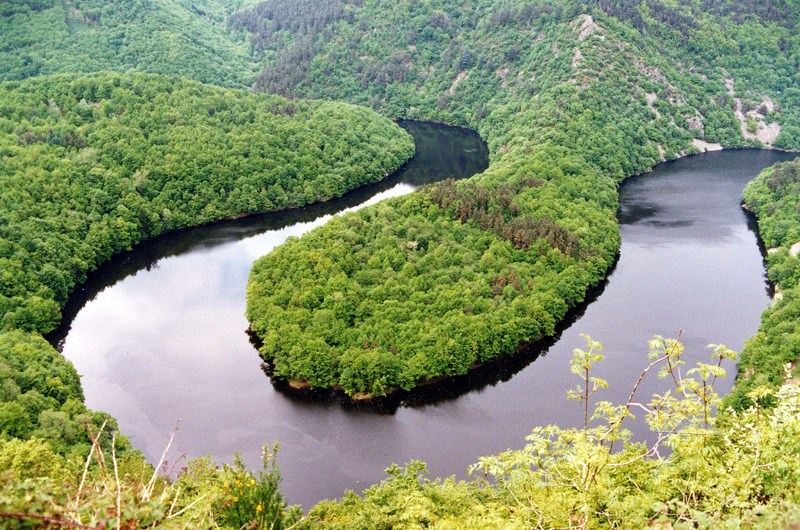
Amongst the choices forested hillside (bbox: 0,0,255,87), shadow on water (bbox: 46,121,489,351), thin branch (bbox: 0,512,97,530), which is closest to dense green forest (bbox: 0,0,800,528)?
thin branch (bbox: 0,512,97,530)

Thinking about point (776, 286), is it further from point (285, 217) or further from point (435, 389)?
point (285, 217)

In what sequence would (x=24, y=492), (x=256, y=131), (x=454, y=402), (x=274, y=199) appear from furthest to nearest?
(x=256, y=131), (x=274, y=199), (x=454, y=402), (x=24, y=492)

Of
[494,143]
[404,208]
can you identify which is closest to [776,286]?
[404,208]

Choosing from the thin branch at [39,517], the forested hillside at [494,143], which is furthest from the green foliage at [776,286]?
the thin branch at [39,517]

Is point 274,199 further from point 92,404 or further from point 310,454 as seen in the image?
point 310,454

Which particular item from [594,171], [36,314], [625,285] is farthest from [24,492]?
[594,171]

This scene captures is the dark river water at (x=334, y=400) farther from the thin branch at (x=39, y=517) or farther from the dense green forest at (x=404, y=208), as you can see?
the thin branch at (x=39, y=517)

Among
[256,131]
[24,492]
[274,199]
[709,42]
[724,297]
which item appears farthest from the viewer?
[709,42]
